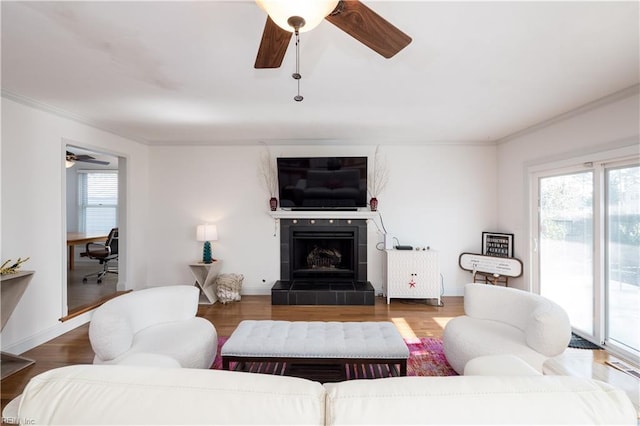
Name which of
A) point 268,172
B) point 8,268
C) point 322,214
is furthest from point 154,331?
point 268,172

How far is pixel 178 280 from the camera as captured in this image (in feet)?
14.4

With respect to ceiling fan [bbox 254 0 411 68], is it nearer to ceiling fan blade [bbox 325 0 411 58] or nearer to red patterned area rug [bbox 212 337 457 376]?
ceiling fan blade [bbox 325 0 411 58]

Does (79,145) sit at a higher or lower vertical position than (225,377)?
higher

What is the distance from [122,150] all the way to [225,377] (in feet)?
13.7

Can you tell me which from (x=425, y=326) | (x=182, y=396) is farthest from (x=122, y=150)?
(x=425, y=326)

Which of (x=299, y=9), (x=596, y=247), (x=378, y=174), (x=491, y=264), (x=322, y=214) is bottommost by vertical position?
(x=491, y=264)

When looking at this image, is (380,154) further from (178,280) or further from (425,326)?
(178,280)

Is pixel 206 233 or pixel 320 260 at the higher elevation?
pixel 206 233

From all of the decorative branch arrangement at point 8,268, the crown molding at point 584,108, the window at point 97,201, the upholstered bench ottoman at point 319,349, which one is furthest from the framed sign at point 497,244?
the window at point 97,201

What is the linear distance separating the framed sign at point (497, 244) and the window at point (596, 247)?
1.46 feet

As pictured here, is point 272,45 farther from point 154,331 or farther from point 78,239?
point 78,239

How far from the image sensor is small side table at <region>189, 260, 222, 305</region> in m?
3.97

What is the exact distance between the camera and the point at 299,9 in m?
0.99

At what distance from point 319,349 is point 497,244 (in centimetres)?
344
